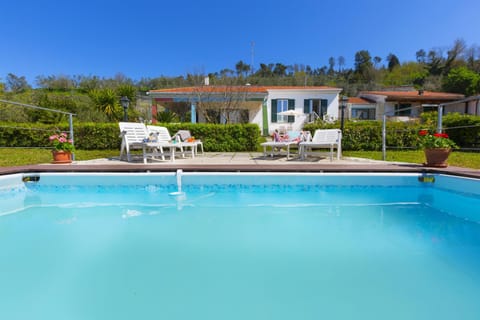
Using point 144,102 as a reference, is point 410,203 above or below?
below

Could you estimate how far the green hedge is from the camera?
937 centimetres

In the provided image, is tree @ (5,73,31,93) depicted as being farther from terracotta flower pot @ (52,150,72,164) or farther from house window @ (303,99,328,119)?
terracotta flower pot @ (52,150,72,164)

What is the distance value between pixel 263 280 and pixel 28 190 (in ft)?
15.6

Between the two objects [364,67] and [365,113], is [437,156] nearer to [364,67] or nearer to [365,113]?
[365,113]

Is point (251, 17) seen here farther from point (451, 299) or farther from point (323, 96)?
point (451, 299)

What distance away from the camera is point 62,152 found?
5656mm

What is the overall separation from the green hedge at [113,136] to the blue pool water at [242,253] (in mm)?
4954

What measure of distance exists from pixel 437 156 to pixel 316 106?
1414 centimetres

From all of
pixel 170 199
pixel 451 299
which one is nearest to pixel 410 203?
pixel 451 299

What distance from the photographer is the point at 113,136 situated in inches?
375

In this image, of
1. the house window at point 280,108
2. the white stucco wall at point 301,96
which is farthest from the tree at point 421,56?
the house window at point 280,108

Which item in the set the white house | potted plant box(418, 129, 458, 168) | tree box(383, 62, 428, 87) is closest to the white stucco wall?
Answer: the white house

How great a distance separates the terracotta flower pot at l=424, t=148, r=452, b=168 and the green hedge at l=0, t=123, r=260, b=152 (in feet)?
17.4

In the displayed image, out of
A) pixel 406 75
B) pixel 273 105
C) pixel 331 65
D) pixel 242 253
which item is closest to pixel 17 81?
pixel 273 105
